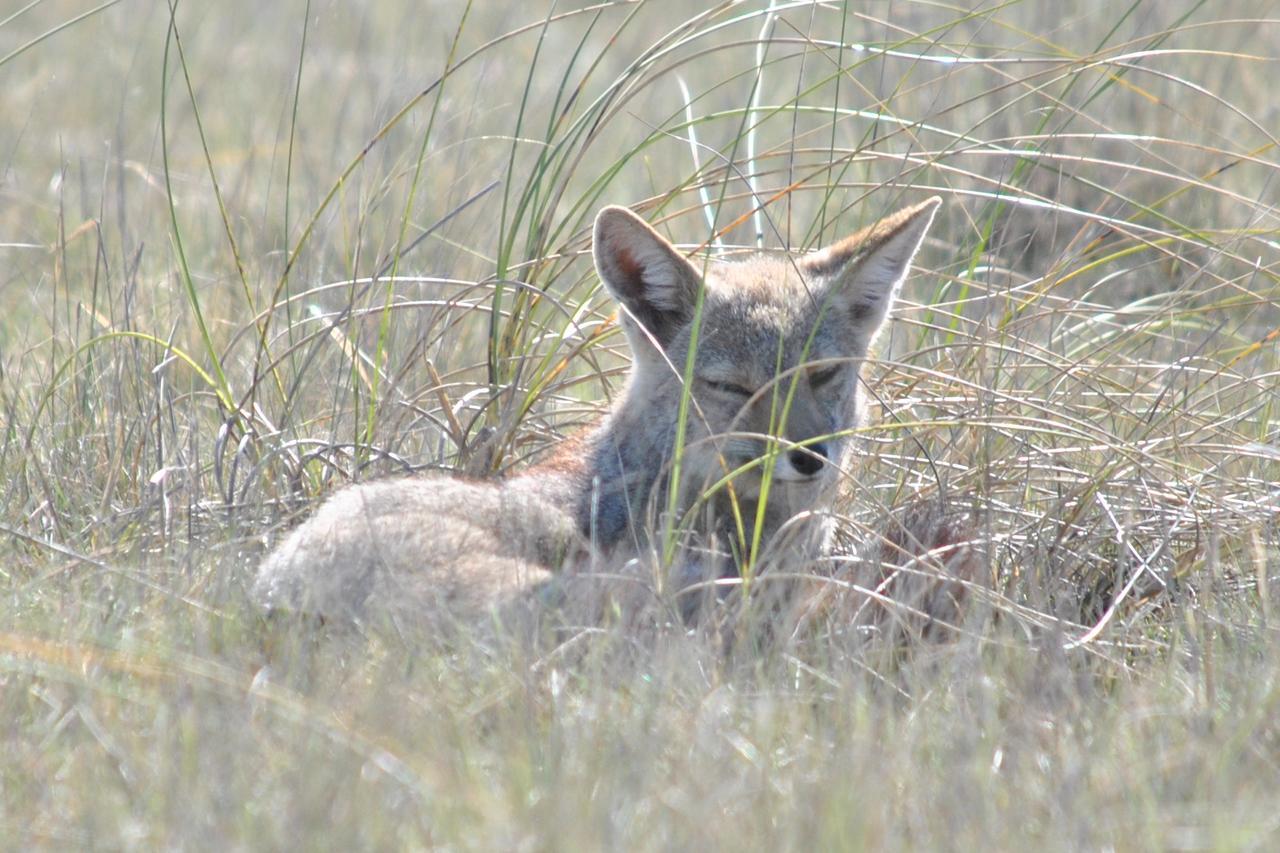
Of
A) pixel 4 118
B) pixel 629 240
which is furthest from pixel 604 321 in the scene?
pixel 4 118

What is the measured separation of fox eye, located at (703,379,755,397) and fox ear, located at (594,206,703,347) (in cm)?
22

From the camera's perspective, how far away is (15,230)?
795cm

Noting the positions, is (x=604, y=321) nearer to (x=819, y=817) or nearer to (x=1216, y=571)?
(x=1216, y=571)

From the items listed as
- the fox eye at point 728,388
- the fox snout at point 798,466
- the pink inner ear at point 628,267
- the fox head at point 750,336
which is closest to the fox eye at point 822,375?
the fox head at point 750,336

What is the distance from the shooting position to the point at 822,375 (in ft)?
14.6

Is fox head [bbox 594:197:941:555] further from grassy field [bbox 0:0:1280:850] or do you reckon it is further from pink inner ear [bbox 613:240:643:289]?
grassy field [bbox 0:0:1280:850]

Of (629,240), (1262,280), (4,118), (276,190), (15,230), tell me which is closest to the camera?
(629,240)

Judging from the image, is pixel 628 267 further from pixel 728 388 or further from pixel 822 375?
→ pixel 822 375

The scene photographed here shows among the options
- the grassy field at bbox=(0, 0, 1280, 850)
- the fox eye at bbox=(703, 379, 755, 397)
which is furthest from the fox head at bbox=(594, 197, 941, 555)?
the grassy field at bbox=(0, 0, 1280, 850)

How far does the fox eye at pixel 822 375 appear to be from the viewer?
4426mm

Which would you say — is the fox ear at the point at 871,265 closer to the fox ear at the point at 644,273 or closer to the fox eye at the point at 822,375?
the fox eye at the point at 822,375

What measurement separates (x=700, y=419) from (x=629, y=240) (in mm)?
568

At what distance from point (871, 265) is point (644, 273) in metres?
0.69

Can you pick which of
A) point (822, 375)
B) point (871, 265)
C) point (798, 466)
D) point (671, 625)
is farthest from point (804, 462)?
point (671, 625)
